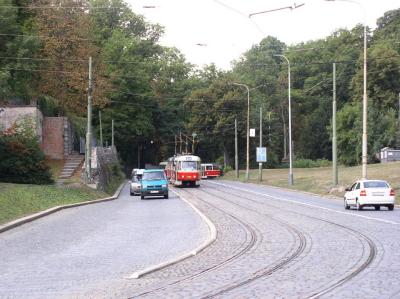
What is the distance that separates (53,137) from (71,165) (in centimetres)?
520

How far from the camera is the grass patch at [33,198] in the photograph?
24241 millimetres

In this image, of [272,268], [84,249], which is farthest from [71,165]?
[272,268]

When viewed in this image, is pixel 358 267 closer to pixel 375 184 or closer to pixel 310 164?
pixel 375 184

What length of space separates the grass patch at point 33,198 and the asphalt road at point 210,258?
5.83 feet

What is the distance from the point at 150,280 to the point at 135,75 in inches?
3006

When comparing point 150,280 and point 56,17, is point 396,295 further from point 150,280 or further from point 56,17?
point 56,17

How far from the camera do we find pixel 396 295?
29.4 feet

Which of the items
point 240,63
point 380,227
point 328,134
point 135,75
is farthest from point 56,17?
point 240,63

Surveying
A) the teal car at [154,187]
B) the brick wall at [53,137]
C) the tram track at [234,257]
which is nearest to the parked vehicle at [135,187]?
the teal car at [154,187]

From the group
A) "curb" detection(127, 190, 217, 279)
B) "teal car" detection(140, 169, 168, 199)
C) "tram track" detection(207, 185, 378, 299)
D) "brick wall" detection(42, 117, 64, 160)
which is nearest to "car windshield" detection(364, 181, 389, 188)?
"tram track" detection(207, 185, 378, 299)

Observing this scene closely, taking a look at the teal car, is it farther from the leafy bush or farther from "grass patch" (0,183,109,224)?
the leafy bush

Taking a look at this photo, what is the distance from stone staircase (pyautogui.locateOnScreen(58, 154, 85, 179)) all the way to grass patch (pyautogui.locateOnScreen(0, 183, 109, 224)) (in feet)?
23.0

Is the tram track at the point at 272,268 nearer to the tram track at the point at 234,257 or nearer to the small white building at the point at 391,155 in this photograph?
the tram track at the point at 234,257

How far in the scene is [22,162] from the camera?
125 ft
